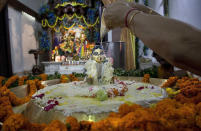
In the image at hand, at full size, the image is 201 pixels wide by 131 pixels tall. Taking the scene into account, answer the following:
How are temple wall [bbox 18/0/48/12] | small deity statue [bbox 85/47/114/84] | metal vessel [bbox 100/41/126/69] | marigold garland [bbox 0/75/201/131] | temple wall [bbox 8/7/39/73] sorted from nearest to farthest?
marigold garland [bbox 0/75/201/131] < small deity statue [bbox 85/47/114/84] < metal vessel [bbox 100/41/126/69] < temple wall [bbox 8/7/39/73] < temple wall [bbox 18/0/48/12]

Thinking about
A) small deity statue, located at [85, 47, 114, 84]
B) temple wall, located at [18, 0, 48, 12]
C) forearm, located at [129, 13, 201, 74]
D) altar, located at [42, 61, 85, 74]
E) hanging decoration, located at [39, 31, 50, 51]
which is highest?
temple wall, located at [18, 0, 48, 12]

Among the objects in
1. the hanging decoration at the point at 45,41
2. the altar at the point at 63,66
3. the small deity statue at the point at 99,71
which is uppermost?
the hanging decoration at the point at 45,41

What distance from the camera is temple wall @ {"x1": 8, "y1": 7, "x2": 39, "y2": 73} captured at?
6.37 m

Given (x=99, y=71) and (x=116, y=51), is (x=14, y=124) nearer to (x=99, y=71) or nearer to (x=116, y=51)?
(x=99, y=71)

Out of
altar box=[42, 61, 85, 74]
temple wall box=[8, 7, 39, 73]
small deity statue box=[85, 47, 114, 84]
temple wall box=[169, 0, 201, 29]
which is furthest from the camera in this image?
altar box=[42, 61, 85, 74]

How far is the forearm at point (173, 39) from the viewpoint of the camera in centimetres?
44

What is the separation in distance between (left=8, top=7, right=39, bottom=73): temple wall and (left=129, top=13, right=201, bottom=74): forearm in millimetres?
6861

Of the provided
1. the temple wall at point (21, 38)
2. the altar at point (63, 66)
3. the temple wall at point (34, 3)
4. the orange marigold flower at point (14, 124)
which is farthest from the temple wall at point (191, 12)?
the temple wall at point (34, 3)

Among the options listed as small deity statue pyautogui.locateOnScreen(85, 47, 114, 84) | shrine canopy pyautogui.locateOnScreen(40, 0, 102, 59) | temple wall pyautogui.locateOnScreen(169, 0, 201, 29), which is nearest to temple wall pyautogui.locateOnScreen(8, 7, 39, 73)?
shrine canopy pyautogui.locateOnScreen(40, 0, 102, 59)

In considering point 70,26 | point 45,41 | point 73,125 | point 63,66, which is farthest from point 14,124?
point 45,41

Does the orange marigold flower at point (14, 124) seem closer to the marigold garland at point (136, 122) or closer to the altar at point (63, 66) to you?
the marigold garland at point (136, 122)

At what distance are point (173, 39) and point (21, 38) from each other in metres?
7.78

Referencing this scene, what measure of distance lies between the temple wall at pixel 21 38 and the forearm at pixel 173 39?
6.86 metres

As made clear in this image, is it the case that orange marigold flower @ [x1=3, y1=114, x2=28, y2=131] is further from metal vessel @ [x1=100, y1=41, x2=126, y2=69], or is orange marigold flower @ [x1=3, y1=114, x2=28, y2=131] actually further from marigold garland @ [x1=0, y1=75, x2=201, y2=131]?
metal vessel @ [x1=100, y1=41, x2=126, y2=69]
